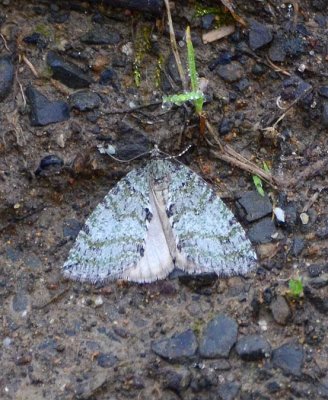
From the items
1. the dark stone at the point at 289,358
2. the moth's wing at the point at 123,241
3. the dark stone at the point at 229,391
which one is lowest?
the dark stone at the point at 229,391

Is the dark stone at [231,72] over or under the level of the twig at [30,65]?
under

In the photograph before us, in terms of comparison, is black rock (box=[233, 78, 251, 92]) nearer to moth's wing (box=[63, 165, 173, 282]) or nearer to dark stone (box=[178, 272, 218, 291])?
moth's wing (box=[63, 165, 173, 282])

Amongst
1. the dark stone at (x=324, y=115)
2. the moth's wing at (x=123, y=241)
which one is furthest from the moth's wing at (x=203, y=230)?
the dark stone at (x=324, y=115)

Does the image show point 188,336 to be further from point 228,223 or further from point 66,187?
point 66,187

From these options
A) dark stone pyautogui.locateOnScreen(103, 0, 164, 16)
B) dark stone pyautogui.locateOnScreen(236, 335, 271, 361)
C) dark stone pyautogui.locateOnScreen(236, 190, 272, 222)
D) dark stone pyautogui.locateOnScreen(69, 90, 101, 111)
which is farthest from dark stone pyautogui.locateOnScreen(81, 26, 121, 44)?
dark stone pyautogui.locateOnScreen(236, 335, 271, 361)

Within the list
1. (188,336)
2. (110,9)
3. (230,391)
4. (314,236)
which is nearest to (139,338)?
(188,336)

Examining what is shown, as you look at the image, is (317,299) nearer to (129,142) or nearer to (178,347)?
(178,347)

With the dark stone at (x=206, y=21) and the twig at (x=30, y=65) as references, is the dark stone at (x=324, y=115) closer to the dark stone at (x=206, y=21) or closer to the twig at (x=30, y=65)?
the dark stone at (x=206, y=21)
